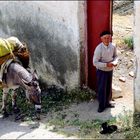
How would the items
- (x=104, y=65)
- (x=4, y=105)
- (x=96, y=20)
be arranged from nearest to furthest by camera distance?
(x=104, y=65) < (x=96, y=20) < (x=4, y=105)

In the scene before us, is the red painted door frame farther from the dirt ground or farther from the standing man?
the dirt ground

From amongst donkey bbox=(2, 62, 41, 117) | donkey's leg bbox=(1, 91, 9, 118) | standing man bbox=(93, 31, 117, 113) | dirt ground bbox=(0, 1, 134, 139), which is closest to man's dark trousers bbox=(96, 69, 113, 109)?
standing man bbox=(93, 31, 117, 113)

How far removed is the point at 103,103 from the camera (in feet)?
29.9

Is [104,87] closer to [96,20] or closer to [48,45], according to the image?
[96,20]

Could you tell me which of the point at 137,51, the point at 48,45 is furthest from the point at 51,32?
the point at 137,51

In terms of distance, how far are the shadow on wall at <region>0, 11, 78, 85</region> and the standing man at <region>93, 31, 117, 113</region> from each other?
843 millimetres

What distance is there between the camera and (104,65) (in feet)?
28.4

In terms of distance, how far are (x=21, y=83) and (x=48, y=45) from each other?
141cm

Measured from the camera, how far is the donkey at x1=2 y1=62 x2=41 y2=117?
28.6 feet

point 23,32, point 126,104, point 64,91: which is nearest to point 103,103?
point 126,104

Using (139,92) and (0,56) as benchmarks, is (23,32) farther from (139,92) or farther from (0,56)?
(139,92)

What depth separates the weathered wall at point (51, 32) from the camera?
9297mm

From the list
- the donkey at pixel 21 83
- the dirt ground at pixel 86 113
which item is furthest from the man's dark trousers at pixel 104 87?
the donkey at pixel 21 83

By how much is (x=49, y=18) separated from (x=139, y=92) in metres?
2.49
